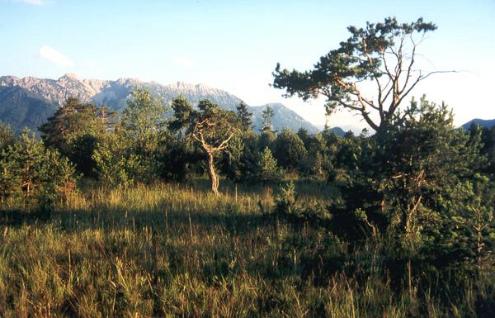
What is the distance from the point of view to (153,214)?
8.58 meters

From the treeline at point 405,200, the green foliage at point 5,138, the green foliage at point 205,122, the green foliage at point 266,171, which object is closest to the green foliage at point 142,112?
the green foliage at point 5,138

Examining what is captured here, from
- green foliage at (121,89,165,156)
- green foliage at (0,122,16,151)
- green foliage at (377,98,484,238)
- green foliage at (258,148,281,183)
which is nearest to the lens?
green foliage at (377,98,484,238)

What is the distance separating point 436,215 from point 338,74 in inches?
518

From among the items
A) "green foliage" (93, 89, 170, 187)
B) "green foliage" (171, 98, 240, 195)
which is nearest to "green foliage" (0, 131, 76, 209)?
"green foliage" (93, 89, 170, 187)

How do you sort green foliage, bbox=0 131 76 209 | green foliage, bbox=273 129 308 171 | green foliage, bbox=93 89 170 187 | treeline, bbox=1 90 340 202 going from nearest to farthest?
1. green foliage, bbox=0 131 76 209
2. treeline, bbox=1 90 340 202
3. green foliage, bbox=93 89 170 187
4. green foliage, bbox=273 129 308 171

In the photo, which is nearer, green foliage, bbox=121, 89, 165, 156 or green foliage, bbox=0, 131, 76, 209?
green foliage, bbox=0, 131, 76, 209

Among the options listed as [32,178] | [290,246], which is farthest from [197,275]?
[32,178]

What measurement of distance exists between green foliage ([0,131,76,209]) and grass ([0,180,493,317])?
2.86m

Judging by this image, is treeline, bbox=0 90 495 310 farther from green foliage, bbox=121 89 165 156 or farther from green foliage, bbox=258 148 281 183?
green foliage, bbox=121 89 165 156

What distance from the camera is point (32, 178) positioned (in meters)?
10.5

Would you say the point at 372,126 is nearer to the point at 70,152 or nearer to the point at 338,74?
the point at 338,74

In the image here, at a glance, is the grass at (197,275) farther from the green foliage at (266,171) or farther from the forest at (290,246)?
the green foliage at (266,171)

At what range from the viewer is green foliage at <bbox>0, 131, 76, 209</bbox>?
9680 millimetres

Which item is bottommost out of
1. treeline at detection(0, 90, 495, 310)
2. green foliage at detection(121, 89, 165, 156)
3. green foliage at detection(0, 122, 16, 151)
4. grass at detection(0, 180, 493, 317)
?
grass at detection(0, 180, 493, 317)
